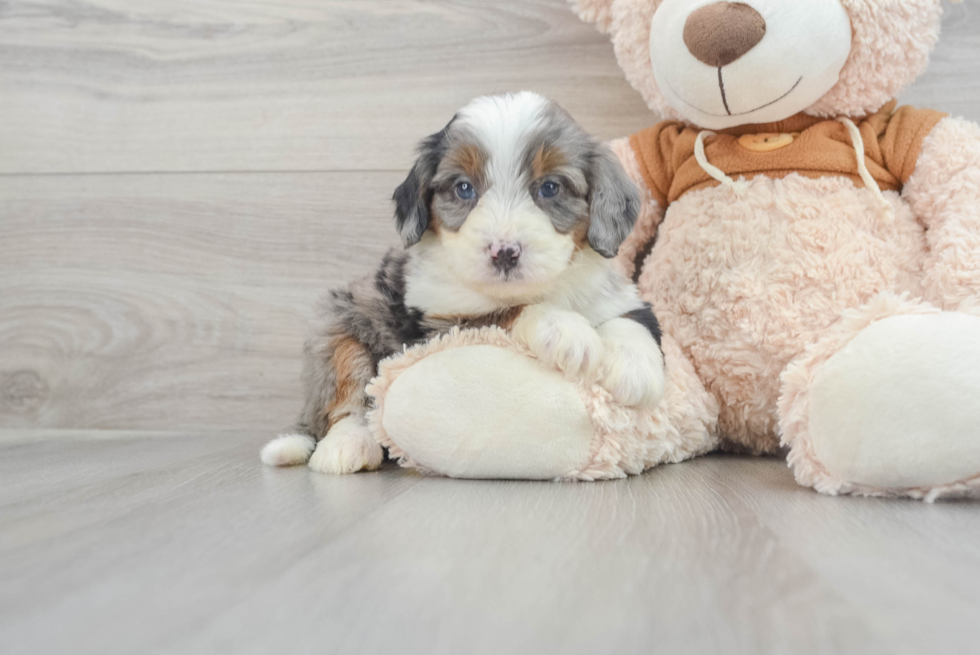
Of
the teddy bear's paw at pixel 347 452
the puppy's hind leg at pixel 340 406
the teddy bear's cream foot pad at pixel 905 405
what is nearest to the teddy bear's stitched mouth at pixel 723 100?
the teddy bear's cream foot pad at pixel 905 405

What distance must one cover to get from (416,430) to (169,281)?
1.24 metres

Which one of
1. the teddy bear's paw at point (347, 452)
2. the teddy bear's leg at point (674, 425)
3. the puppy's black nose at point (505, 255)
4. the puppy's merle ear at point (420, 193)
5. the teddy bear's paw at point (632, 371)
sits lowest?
the teddy bear's paw at point (347, 452)

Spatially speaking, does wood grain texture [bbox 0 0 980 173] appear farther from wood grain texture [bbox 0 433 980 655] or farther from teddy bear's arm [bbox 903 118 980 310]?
wood grain texture [bbox 0 433 980 655]

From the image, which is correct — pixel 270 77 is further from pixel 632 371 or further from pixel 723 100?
pixel 632 371

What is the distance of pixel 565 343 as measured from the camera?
1332 mm

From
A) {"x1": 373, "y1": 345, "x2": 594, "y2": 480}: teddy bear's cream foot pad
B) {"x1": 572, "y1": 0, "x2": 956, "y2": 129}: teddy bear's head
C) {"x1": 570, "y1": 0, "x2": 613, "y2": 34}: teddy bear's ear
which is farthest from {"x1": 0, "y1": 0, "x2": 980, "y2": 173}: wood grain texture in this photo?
{"x1": 373, "y1": 345, "x2": 594, "y2": 480}: teddy bear's cream foot pad

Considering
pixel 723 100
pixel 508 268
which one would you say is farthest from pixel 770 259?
pixel 508 268

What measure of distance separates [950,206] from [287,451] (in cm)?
146

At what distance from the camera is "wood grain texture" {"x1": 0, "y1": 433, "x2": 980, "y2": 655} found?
672 mm

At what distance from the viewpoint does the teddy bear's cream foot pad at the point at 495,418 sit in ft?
4.35

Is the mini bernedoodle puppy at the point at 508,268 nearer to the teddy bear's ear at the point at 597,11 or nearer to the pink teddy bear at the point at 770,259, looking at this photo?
the pink teddy bear at the point at 770,259

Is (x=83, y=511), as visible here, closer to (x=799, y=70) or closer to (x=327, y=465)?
(x=327, y=465)

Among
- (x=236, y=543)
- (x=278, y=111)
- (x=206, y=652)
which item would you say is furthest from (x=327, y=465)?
(x=278, y=111)

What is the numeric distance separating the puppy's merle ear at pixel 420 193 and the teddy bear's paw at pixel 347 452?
406 mm
